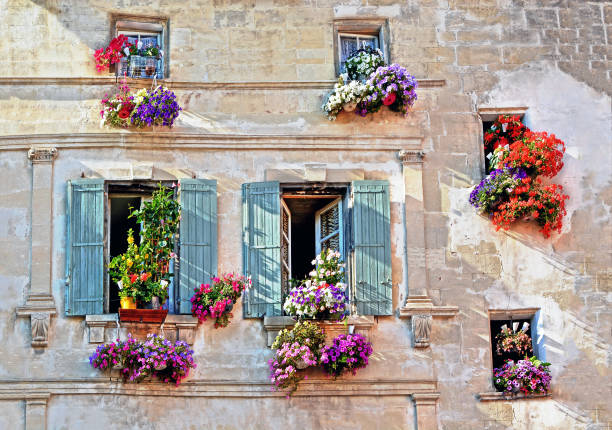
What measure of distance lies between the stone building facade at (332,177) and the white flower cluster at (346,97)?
0.24 metres

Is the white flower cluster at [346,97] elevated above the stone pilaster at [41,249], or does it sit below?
above

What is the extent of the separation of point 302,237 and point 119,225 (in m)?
2.44

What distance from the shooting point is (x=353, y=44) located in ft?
56.0

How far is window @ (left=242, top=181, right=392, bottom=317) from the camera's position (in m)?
15.8

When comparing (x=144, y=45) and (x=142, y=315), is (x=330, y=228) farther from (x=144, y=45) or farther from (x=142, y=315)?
(x=144, y=45)

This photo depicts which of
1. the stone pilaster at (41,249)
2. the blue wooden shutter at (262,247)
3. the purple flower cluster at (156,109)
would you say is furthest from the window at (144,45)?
the blue wooden shutter at (262,247)

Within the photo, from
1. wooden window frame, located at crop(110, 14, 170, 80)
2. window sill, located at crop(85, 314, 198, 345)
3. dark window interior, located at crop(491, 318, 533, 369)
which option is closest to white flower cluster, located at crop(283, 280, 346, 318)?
window sill, located at crop(85, 314, 198, 345)

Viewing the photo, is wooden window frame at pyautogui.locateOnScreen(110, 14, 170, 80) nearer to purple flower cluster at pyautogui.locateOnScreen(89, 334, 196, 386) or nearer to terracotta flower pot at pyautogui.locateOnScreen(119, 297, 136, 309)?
terracotta flower pot at pyautogui.locateOnScreen(119, 297, 136, 309)

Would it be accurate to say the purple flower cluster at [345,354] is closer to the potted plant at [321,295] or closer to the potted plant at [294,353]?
the potted plant at [294,353]

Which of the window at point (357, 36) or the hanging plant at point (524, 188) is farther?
the window at point (357, 36)

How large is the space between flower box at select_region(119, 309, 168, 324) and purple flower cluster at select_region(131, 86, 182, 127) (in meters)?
2.33

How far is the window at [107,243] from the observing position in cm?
1553

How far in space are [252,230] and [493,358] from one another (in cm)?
329

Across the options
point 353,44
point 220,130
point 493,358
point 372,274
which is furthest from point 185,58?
point 493,358
